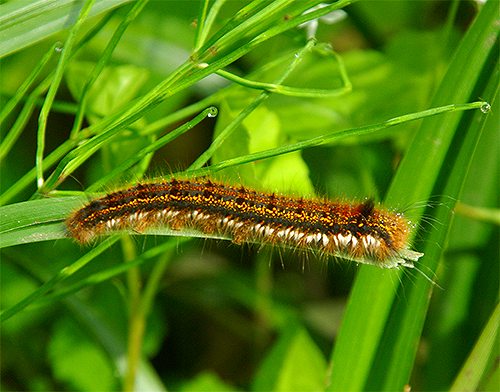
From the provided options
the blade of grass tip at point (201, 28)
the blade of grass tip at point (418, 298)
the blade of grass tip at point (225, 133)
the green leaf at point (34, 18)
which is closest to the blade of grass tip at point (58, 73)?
the green leaf at point (34, 18)

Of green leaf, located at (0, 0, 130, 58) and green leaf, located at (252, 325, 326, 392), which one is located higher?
green leaf, located at (0, 0, 130, 58)

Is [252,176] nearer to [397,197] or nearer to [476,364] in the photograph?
[397,197]

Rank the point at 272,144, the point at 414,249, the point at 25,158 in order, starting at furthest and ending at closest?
the point at 25,158 → the point at 272,144 → the point at 414,249

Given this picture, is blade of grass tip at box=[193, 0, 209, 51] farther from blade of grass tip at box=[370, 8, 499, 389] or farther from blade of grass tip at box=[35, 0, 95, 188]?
Answer: blade of grass tip at box=[370, 8, 499, 389]

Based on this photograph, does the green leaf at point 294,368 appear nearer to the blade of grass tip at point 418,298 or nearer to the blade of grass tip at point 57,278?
the blade of grass tip at point 418,298

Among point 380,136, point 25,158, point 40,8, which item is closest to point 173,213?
point 40,8

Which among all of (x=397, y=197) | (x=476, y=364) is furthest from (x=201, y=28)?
(x=476, y=364)

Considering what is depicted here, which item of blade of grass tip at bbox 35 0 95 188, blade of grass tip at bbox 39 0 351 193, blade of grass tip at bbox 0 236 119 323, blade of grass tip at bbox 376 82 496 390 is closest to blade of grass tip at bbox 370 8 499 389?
blade of grass tip at bbox 376 82 496 390

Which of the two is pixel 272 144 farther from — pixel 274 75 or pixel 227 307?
pixel 227 307
